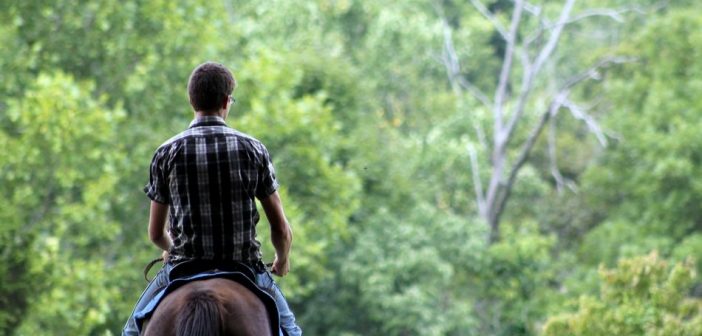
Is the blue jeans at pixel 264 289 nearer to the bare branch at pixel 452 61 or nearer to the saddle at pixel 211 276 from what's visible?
the saddle at pixel 211 276

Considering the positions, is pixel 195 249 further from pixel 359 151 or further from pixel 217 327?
pixel 359 151

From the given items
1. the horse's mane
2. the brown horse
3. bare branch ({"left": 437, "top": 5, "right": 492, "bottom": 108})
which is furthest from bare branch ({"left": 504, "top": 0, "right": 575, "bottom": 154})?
the horse's mane

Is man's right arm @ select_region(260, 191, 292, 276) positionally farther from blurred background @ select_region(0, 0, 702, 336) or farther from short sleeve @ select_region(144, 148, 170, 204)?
blurred background @ select_region(0, 0, 702, 336)

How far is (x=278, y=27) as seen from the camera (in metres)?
39.6

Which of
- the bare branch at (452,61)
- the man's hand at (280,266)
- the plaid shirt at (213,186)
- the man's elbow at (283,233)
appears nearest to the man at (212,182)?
the plaid shirt at (213,186)

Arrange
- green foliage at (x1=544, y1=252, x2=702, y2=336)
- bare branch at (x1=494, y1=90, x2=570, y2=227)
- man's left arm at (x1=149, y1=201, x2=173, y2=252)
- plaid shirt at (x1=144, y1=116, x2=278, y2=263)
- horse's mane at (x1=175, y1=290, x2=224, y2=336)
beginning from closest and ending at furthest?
horse's mane at (x1=175, y1=290, x2=224, y2=336)
plaid shirt at (x1=144, y1=116, x2=278, y2=263)
man's left arm at (x1=149, y1=201, x2=173, y2=252)
green foliage at (x1=544, y1=252, x2=702, y2=336)
bare branch at (x1=494, y1=90, x2=570, y2=227)

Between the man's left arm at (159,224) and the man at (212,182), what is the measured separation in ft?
0.10

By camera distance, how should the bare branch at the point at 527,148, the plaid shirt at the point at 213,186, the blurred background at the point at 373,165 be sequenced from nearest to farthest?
the plaid shirt at the point at 213,186, the blurred background at the point at 373,165, the bare branch at the point at 527,148

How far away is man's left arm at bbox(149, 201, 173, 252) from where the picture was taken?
217 inches

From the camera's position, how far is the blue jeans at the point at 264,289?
5520 millimetres

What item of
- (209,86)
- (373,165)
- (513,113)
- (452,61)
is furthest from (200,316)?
(452,61)

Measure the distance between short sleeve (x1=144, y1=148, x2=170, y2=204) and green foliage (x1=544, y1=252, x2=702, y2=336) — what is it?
884cm

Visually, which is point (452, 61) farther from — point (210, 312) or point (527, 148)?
point (210, 312)

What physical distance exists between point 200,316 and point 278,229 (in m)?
0.64
